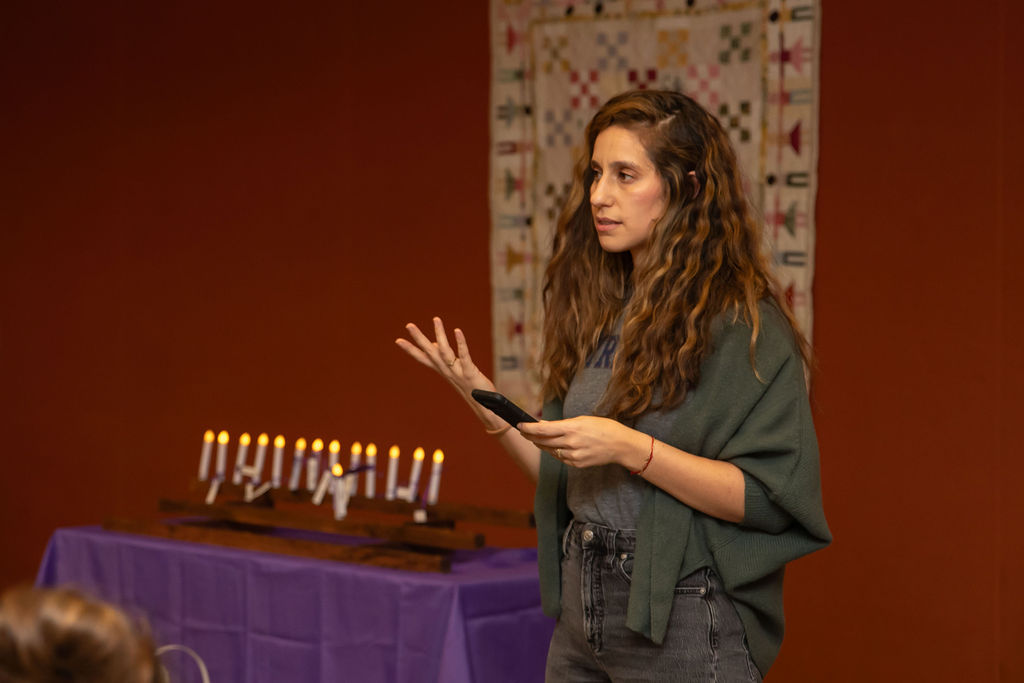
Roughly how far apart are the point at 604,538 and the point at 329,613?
0.88 m

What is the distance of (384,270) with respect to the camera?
443cm

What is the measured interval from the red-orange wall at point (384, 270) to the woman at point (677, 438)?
1.67 metres

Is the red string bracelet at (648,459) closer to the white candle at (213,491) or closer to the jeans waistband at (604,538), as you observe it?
the jeans waistband at (604,538)

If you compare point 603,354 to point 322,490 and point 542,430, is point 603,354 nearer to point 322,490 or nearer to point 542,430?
point 542,430

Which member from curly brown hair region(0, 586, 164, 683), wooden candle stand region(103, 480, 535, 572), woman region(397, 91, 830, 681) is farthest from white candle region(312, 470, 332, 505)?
curly brown hair region(0, 586, 164, 683)

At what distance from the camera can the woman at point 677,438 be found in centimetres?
168

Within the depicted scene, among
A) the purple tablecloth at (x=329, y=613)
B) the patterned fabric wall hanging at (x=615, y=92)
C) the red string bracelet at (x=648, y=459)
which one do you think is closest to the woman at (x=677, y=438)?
the red string bracelet at (x=648, y=459)

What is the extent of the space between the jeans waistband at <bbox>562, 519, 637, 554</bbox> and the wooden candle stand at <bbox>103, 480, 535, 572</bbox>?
2.12 ft

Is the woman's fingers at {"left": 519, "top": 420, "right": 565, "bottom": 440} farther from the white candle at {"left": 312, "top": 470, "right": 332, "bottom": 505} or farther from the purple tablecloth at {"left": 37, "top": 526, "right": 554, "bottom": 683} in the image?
the white candle at {"left": 312, "top": 470, "right": 332, "bottom": 505}

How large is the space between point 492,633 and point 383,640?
0.71ft

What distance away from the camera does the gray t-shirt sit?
1748 mm

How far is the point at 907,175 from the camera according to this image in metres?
3.38

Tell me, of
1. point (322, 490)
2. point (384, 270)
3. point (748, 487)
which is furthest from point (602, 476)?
point (384, 270)

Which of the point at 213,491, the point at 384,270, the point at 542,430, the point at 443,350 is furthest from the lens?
the point at 384,270
